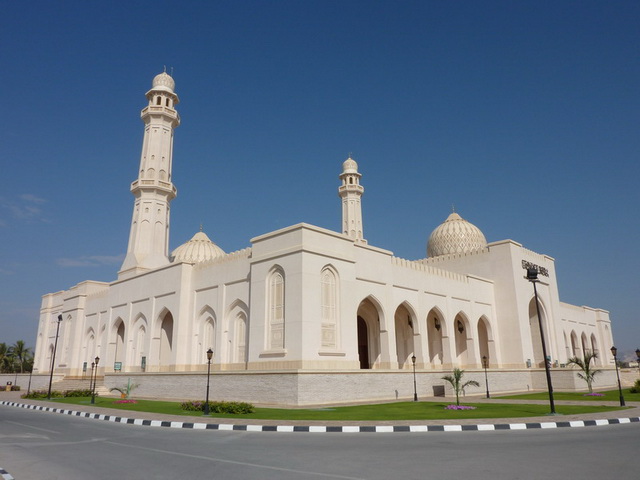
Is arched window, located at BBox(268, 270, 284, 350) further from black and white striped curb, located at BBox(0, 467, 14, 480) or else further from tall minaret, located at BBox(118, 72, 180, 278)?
black and white striped curb, located at BBox(0, 467, 14, 480)

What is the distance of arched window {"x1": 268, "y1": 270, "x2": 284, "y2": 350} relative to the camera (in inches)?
794

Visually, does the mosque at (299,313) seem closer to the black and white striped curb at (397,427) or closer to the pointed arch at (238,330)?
the pointed arch at (238,330)

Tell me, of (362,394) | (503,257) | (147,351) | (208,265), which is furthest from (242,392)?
(503,257)

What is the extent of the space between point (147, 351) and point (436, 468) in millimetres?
24788

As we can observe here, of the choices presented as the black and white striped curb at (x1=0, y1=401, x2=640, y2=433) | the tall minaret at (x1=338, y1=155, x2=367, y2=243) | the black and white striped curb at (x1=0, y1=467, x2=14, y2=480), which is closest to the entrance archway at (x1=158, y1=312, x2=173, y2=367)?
the tall minaret at (x1=338, y1=155, x2=367, y2=243)

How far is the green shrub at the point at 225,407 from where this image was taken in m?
14.7

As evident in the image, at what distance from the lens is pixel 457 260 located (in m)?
34.5

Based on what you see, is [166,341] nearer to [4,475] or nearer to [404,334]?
[404,334]

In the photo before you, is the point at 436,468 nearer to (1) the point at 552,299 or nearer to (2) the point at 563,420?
(2) the point at 563,420

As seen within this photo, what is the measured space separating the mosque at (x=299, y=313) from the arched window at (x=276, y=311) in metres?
0.07

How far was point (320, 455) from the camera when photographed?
7609 millimetres

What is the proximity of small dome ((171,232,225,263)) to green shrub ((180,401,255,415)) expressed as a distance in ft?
56.4

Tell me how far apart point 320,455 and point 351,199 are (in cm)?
3240

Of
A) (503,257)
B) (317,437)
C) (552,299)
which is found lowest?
(317,437)
